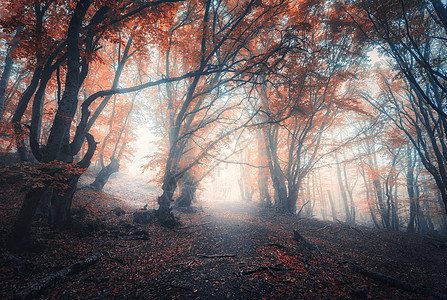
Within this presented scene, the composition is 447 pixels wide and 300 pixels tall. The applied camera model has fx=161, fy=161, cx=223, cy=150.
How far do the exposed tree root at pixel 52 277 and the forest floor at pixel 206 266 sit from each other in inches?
1.6

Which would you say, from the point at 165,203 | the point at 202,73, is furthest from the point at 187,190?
the point at 202,73

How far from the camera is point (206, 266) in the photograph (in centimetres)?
413

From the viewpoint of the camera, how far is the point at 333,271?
3945 millimetres

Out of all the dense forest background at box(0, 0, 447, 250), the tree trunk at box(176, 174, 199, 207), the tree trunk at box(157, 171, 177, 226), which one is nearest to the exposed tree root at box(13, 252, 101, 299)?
the dense forest background at box(0, 0, 447, 250)

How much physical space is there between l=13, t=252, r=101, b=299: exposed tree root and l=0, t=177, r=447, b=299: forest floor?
0.04 m

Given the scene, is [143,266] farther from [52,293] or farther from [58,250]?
[58,250]

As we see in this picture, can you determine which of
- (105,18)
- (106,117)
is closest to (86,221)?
(105,18)

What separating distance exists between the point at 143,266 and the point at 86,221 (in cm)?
356

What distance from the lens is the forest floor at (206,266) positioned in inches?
124

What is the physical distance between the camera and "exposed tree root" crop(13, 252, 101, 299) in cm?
268

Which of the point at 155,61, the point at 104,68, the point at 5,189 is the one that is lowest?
the point at 5,189

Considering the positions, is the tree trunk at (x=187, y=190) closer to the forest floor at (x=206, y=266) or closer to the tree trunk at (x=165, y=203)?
the tree trunk at (x=165, y=203)

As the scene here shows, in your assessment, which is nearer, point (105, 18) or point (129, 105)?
point (105, 18)

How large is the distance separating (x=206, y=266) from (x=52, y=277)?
3.09 metres
